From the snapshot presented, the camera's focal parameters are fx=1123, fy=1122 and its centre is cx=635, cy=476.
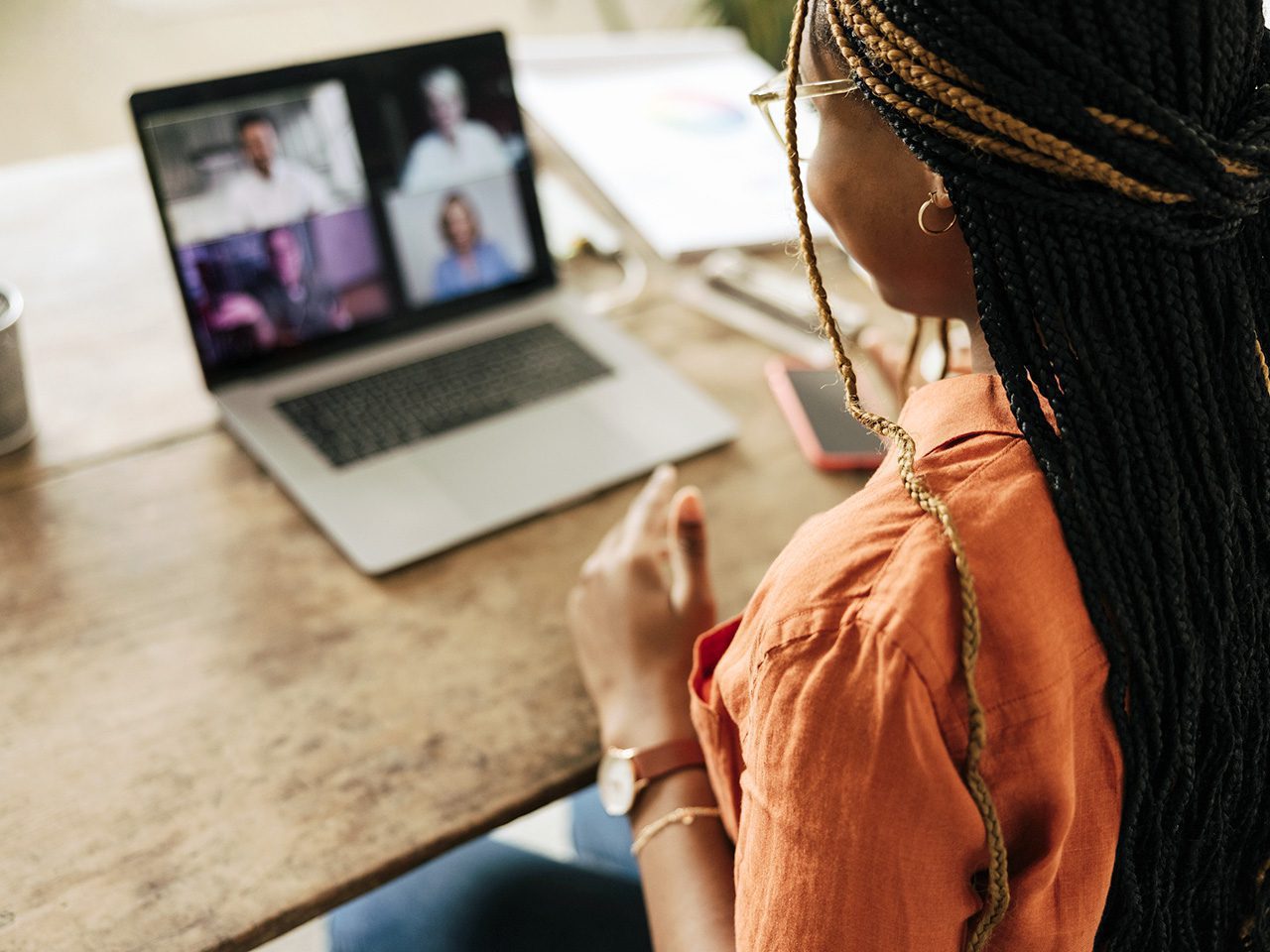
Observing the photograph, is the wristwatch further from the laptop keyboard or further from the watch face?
the laptop keyboard

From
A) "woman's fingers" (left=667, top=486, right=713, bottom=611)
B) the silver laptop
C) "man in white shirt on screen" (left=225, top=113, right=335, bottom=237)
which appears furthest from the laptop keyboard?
"woman's fingers" (left=667, top=486, right=713, bottom=611)

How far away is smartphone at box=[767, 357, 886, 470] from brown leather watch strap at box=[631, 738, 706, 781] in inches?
13.4

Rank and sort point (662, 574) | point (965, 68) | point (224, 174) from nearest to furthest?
point (965, 68)
point (662, 574)
point (224, 174)

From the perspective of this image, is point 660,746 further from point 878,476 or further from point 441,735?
point 878,476

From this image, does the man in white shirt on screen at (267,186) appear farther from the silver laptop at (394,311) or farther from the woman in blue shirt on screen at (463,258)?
the woman in blue shirt on screen at (463,258)

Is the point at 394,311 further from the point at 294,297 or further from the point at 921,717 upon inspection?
the point at 921,717

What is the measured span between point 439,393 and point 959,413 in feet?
2.12

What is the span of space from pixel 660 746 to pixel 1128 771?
323mm

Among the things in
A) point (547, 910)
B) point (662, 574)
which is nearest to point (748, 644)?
point (662, 574)

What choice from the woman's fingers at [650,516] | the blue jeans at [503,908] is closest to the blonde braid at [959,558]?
the woman's fingers at [650,516]

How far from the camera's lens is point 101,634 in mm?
860

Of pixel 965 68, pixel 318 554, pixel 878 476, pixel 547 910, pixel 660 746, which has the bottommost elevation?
pixel 547 910

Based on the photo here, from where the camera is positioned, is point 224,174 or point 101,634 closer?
point 101,634

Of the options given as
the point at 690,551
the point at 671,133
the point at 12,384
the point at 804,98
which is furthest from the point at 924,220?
the point at 671,133
